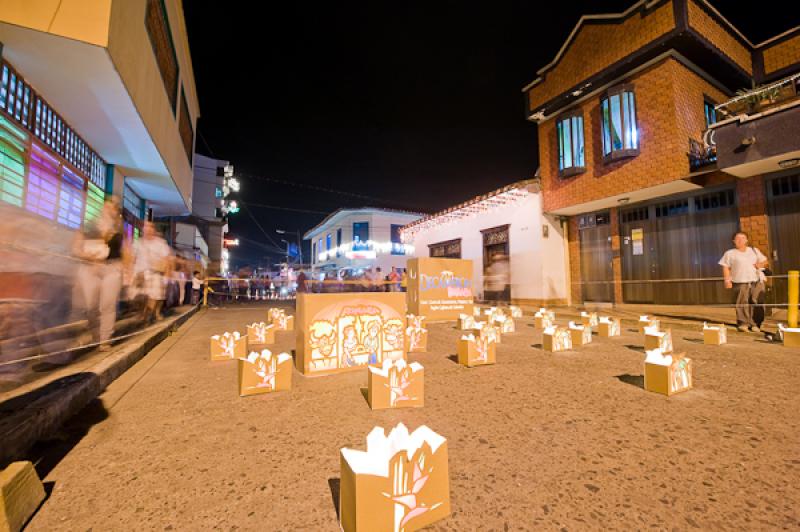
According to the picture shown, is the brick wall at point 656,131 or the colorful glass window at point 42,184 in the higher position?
the brick wall at point 656,131

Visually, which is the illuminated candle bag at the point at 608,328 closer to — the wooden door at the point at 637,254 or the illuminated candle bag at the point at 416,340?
the illuminated candle bag at the point at 416,340

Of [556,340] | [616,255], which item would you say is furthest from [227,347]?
[616,255]

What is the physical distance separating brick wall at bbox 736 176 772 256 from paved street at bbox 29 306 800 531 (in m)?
7.07

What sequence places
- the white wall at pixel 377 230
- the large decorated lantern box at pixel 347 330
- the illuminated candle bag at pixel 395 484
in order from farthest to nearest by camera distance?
the white wall at pixel 377 230 → the large decorated lantern box at pixel 347 330 → the illuminated candle bag at pixel 395 484

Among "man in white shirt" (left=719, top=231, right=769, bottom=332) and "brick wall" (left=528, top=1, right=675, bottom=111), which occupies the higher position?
"brick wall" (left=528, top=1, right=675, bottom=111)

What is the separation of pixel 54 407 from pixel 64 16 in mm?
5319

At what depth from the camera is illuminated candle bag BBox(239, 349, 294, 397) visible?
112 inches

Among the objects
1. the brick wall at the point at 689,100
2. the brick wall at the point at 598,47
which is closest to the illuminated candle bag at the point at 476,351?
A: the brick wall at the point at 689,100

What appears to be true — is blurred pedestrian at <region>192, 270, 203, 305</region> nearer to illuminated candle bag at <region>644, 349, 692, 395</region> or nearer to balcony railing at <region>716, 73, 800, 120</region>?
illuminated candle bag at <region>644, 349, 692, 395</region>

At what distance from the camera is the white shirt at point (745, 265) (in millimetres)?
5840

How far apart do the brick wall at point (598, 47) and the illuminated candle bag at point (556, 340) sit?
9.49m

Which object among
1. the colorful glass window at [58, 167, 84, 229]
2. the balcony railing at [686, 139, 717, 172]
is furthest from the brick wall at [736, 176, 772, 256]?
the colorful glass window at [58, 167, 84, 229]

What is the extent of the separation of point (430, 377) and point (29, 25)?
6686 millimetres

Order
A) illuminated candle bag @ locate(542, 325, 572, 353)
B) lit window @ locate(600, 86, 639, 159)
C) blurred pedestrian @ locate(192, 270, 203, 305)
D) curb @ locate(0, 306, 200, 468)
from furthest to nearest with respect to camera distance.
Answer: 1. blurred pedestrian @ locate(192, 270, 203, 305)
2. lit window @ locate(600, 86, 639, 159)
3. illuminated candle bag @ locate(542, 325, 572, 353)
4. curb @ locate(0, 306, 200, 468)
